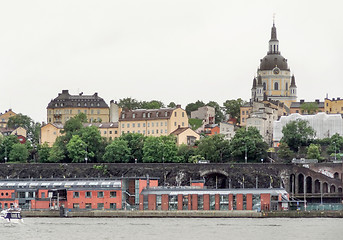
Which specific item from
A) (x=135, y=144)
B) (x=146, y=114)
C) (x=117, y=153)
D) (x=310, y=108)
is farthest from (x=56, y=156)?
(x=310, y=108)

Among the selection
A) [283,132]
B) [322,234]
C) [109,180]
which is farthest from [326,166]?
[322,234]

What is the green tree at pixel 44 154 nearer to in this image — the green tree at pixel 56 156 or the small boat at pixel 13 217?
the green tree at pixel 56 156

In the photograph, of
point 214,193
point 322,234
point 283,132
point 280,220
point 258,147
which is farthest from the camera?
point 283,132

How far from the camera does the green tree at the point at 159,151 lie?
Answer: 159500 mm

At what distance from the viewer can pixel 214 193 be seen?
12162 centimetres

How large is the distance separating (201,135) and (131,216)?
68.5 metres

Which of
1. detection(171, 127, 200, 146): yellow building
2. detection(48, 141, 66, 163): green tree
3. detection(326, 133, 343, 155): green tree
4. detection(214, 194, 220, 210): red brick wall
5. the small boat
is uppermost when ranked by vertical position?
detection(171, 127, 200, 146): yellow building

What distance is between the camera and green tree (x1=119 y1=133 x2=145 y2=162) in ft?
538

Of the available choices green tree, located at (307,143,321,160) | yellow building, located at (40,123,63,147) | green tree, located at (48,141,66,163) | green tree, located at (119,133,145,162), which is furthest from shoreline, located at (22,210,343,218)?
yellow building, located at (40,123,63,147)

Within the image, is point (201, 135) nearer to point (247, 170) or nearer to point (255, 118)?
point (255, 118)

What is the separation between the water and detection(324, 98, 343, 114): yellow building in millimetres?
80698

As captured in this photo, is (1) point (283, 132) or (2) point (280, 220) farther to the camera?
(1) point (283, 132)

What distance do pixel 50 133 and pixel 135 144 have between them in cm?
2471

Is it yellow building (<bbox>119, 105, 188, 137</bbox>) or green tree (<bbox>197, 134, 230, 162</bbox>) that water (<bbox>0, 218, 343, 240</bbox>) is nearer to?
green tree (<bbox>197, 134, 230, 162</bbox>)
